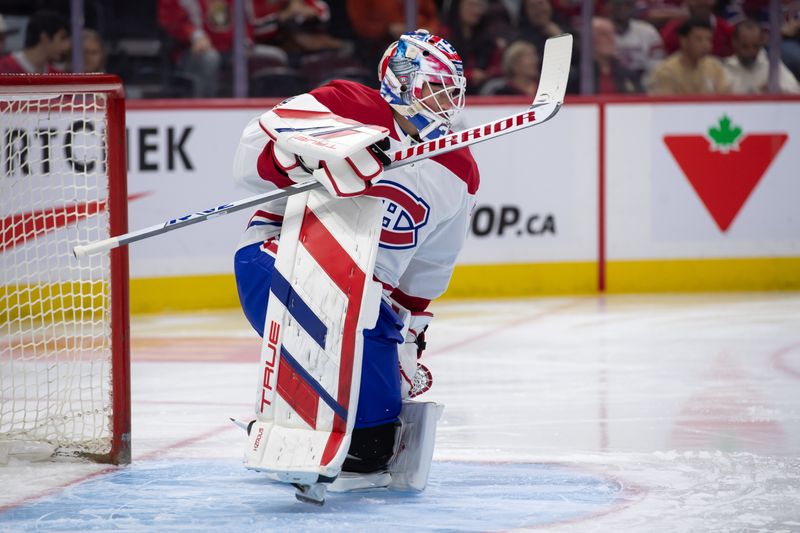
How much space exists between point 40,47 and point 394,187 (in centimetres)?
334

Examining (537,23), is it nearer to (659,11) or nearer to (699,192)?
(659,11)

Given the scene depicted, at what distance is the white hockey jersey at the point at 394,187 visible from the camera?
9.10ft

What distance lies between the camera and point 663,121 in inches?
253

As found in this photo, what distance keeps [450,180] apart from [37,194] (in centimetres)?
204

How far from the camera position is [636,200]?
253 inches

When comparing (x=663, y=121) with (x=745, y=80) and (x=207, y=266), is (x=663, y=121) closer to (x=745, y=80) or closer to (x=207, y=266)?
(x=745, y=80)

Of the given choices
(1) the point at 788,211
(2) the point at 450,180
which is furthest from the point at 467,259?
(2) the point at 450,180

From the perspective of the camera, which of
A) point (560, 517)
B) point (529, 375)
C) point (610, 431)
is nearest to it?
point (560, 517)

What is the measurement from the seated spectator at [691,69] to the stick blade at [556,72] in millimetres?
3936

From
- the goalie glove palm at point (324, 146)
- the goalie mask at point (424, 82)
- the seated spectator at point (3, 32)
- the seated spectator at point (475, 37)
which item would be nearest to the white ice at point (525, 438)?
the goalie glove palm at point (324, 146)

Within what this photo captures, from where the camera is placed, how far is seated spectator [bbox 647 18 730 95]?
6.55 metres

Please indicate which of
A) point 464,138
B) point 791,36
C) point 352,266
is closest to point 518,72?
point 791,36

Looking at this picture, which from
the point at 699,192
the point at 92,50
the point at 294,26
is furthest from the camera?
the point at 699,192

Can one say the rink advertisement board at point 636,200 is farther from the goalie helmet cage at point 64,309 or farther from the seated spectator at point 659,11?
the goalie helmet cage at point 64,309
